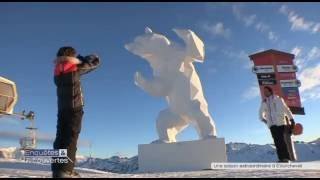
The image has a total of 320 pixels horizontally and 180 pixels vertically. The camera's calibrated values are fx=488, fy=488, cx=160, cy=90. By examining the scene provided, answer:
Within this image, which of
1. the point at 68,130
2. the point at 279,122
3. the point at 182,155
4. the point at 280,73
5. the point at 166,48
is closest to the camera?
the point at 68,130

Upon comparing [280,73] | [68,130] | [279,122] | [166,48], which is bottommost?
[68,130]

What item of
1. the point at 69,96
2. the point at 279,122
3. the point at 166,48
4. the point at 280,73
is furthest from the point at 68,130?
the point at 280,73

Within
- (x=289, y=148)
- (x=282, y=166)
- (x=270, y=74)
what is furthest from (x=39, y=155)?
(x=270, y=74)

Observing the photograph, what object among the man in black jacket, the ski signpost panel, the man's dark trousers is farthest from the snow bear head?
the man's dark trousers

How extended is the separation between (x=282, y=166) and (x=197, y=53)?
432 cm

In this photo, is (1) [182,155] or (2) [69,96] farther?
(1) [182,155]

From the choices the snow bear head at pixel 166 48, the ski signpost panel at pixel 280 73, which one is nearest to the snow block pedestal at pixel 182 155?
the snow bear head at pixel 166 48

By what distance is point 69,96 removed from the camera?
247 inches

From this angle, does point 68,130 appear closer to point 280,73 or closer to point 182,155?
point 182,155

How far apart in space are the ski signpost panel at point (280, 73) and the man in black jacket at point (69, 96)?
8.54 metres

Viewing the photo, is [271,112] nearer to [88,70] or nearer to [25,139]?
[88,70]

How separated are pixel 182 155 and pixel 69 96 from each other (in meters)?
5.45

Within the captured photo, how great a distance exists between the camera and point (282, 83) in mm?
14328

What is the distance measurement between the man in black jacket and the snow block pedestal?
5218 millimetres
